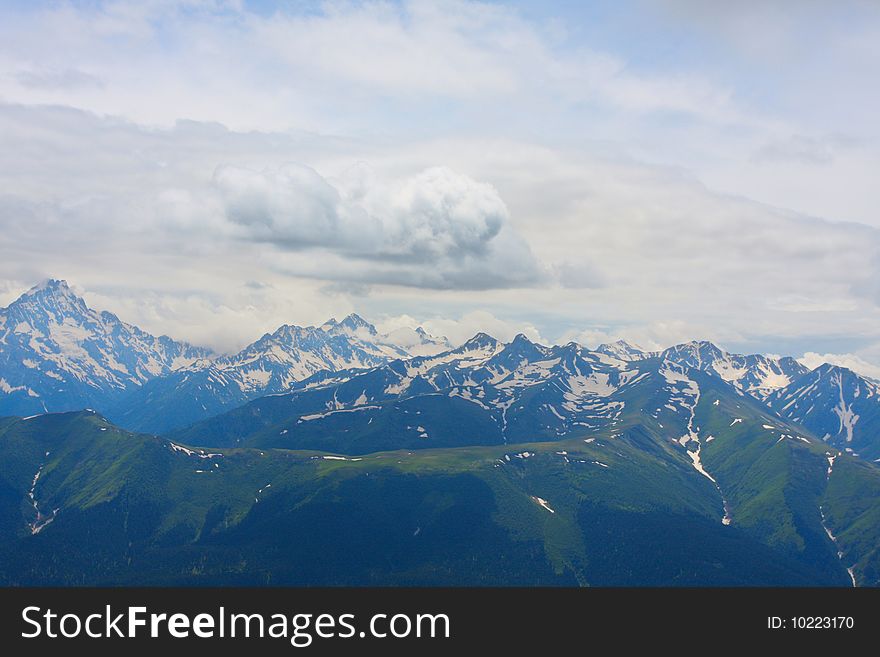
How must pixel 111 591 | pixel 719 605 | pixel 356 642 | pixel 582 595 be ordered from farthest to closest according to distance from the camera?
pixel 582 595, pixel 719 605, pixel 111 591, pixel 356 642

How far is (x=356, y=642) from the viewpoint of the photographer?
313 ft

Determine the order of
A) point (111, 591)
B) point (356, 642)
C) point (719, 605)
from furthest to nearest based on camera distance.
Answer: point (719, 605)
point (111, 591)
point (356, 642)

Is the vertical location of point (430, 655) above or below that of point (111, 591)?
below

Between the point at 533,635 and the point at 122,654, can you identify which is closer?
the point at 122,654

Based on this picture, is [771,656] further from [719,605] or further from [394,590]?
[394,590]

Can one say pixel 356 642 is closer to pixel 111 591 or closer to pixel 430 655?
pixel 430 655

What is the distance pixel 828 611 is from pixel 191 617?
93728 mm

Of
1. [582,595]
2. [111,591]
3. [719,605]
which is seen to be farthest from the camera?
[582,595]

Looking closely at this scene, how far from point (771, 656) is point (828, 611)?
23.0 m

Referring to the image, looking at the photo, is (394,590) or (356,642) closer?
(356,642)

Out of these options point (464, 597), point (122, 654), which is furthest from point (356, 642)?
point (122, 654)

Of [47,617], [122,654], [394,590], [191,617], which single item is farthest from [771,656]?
[47,617]

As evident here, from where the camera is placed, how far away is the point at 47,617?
104 m

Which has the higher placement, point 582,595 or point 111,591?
point 111,591
